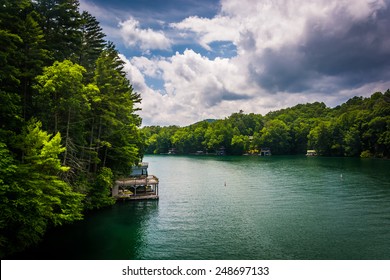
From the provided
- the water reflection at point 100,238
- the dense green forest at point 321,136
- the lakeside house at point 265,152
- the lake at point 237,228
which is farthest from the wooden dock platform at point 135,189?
the lakeside house at point 265,152

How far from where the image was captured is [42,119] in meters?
26.1

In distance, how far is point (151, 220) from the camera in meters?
33.5

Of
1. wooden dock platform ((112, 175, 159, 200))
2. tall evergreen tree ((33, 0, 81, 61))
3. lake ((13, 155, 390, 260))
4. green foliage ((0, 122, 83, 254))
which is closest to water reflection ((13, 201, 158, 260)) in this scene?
lake ((13, 155, 390, 260))

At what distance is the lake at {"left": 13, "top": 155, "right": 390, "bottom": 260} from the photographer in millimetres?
23688

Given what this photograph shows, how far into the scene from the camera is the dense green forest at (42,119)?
64.7 ft

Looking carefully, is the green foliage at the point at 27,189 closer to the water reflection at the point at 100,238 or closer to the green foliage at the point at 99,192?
the water reflection at the point at 100,238

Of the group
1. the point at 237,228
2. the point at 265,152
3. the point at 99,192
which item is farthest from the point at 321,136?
the point at 99,192

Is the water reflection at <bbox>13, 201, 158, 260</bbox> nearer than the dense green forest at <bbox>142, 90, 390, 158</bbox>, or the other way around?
the water reflection at <bbox>13, 201, 158, 260</bbox>

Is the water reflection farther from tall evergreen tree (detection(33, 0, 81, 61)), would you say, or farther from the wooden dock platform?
tall evergreen tree (detection(33, 0, 81, 61))

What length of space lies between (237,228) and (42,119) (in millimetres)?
20614

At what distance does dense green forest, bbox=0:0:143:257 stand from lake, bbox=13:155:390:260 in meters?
2.91

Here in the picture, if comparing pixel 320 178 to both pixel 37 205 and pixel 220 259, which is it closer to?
pixel 220 259

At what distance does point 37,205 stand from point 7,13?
13.7 m

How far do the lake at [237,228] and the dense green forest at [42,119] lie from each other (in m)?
2.91
